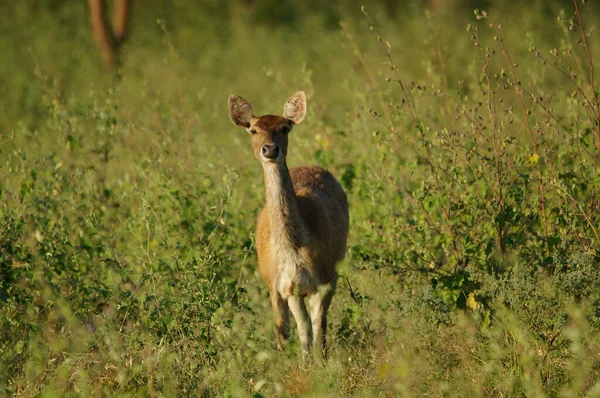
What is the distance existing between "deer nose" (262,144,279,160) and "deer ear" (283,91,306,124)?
72 centimetres

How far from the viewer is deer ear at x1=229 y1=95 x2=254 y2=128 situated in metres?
7.65

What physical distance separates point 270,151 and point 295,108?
868 millimetres

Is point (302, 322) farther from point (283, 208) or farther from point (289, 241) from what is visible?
point (283, 208)

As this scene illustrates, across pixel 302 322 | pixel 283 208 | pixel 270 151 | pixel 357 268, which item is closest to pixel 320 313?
pixel 302 322

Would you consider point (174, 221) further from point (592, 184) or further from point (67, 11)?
point (67, 11)

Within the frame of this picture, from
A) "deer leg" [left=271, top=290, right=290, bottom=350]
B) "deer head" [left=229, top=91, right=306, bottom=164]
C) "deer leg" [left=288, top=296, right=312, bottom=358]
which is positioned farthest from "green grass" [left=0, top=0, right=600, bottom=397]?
"deer head" [left=229, top=91, right=306, bottom=164]

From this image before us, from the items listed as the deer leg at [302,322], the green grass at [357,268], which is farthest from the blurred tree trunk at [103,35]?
the deer leg at [302,322]

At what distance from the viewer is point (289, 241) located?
286 inches

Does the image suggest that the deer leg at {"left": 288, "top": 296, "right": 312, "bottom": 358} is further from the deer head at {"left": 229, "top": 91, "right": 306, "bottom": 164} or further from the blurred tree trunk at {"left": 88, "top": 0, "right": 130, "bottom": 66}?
the blurred tree trunk at {"left": 88, "top": 0, "right": 130, "bottom": 66}

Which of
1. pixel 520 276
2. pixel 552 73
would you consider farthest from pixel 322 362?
pixel 552 73

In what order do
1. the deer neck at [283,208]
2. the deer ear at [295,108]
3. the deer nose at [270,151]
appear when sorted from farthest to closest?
the deer ear at [295,108], the deer neck at [283,208], the deer nose at [270,151]

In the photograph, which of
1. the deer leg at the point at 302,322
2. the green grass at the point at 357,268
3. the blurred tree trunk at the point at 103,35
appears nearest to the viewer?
the green grass at the point at 357,268

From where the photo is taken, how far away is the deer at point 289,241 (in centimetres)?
727

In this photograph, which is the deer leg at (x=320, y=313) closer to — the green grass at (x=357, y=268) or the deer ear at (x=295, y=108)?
the green grass at (x=357, y=268)
